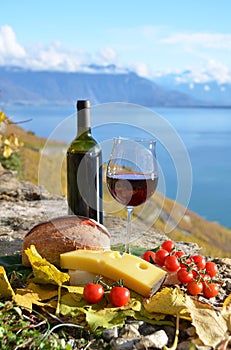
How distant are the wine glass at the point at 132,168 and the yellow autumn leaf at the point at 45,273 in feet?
1.82

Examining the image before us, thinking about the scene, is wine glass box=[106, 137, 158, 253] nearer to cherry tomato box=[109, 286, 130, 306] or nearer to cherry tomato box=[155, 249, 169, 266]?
cherry tomato box=[155, 249, 169, 266]

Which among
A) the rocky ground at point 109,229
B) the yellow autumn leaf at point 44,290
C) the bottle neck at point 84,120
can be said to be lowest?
the rocky ground at point 109,229

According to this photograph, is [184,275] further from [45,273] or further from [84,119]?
[84,119]

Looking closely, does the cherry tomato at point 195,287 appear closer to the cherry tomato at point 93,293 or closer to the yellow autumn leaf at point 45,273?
the cherry tomato at point 93,293

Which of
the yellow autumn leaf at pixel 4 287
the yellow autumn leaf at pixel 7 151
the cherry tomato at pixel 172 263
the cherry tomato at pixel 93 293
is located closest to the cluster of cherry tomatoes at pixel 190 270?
the cherry tomato at pixel 172 263

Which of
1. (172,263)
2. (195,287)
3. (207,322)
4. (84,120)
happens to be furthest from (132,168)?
(207,322)

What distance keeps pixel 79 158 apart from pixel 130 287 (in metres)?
0.96

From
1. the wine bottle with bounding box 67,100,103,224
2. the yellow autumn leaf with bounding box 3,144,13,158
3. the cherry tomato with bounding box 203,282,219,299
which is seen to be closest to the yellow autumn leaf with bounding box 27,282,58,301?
the cherry tomato with bounding box 203,282,219,299

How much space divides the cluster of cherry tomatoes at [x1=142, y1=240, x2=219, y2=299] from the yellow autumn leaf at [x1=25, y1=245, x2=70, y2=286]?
1.50 ft

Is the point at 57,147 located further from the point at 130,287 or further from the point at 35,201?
the point at 130,287

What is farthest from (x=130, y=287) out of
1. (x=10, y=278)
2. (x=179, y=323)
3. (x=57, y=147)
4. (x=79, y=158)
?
(x=57, y=147)

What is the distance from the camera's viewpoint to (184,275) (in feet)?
7.20

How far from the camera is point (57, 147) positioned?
3.31 m

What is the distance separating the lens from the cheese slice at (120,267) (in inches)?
81.7
